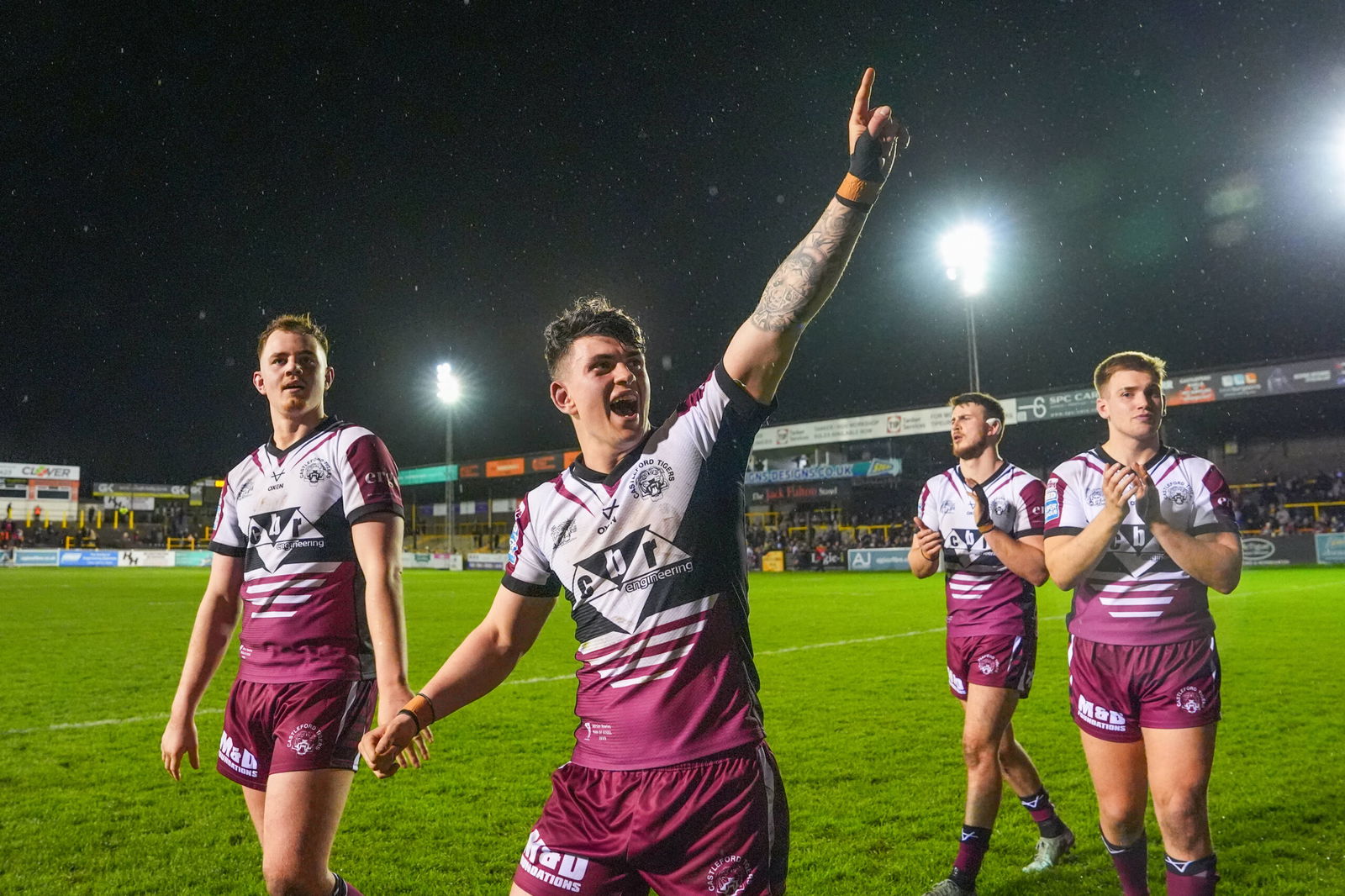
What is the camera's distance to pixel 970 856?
4469mm

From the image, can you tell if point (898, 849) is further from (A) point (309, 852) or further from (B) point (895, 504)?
(B) point (895, 504)

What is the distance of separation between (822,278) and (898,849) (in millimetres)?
3928

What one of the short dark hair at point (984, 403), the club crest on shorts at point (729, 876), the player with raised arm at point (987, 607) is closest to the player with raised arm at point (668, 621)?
Result: the club crest on shorts at point (729, 876)

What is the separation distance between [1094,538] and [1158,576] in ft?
→ 1.37

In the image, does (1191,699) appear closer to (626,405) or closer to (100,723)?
(626,405)

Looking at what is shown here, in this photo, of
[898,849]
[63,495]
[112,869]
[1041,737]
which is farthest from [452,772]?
[63,495]

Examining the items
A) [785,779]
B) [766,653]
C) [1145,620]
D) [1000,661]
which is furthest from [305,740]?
[766,653]

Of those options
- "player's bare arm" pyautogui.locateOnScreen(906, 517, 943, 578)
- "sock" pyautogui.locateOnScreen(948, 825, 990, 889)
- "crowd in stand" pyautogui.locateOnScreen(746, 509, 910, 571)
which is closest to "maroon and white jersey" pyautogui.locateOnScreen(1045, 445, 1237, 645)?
"player's bare arm" pyautogui.locateOnScreen(906, 517, 943, 578)

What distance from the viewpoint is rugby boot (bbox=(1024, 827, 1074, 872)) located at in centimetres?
486

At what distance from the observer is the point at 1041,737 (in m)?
7.79

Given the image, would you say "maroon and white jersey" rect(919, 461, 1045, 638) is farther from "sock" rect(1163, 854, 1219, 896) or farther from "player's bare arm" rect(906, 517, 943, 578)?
"sock" rect(1163, 854, 1219, 896)

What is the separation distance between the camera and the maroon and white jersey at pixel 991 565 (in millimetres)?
4957

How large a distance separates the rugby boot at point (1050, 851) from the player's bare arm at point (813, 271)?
3.75 meters

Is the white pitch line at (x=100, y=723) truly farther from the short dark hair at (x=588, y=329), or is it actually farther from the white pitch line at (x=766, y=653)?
the short dark hair at (x=588, y=329)
